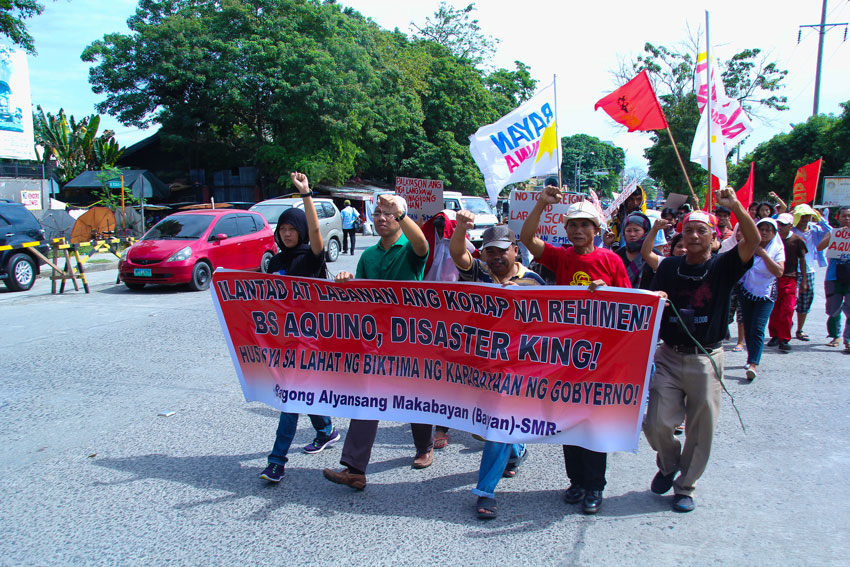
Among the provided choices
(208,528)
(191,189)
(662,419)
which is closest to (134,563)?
(208,528)

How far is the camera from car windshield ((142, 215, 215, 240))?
12.9 metres

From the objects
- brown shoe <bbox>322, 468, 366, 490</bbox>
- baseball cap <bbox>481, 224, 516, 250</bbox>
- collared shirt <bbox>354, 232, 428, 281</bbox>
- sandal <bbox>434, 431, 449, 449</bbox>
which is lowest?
sandal <bbox>434, 431, 449, 449</bbox>

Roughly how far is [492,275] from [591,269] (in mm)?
655

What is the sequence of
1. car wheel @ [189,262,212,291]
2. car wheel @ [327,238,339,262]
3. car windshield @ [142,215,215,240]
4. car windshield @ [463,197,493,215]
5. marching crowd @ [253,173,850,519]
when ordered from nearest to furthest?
marching crowd @ [253,173,850,519] < car wheel @ [189,262,212,291] < car windshield @ [142,215,215,240] < car wheel @ [327,238,339,262] < car windshield @ [463,197,493,215]

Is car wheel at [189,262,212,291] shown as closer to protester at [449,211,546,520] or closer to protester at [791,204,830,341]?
protester at [449,211,546,520]

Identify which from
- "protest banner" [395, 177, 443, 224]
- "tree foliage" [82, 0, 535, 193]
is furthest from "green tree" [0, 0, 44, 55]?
"protest banner" [395, 177, 443, 224]

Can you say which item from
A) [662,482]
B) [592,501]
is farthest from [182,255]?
[662,482]

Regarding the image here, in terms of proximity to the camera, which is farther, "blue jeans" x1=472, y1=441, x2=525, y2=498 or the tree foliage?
the tree foliage

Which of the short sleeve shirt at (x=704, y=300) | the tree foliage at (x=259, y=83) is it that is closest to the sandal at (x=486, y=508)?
the short sleeve shirt at (x=704, y=300)

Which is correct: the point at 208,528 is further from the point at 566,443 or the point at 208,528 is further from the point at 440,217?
the point at 440,217

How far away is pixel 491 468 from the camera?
11.7 ft

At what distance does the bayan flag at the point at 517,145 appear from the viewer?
6359mm

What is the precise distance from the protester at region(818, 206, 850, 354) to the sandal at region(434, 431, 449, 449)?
19.6 feet

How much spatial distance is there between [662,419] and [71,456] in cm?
417
